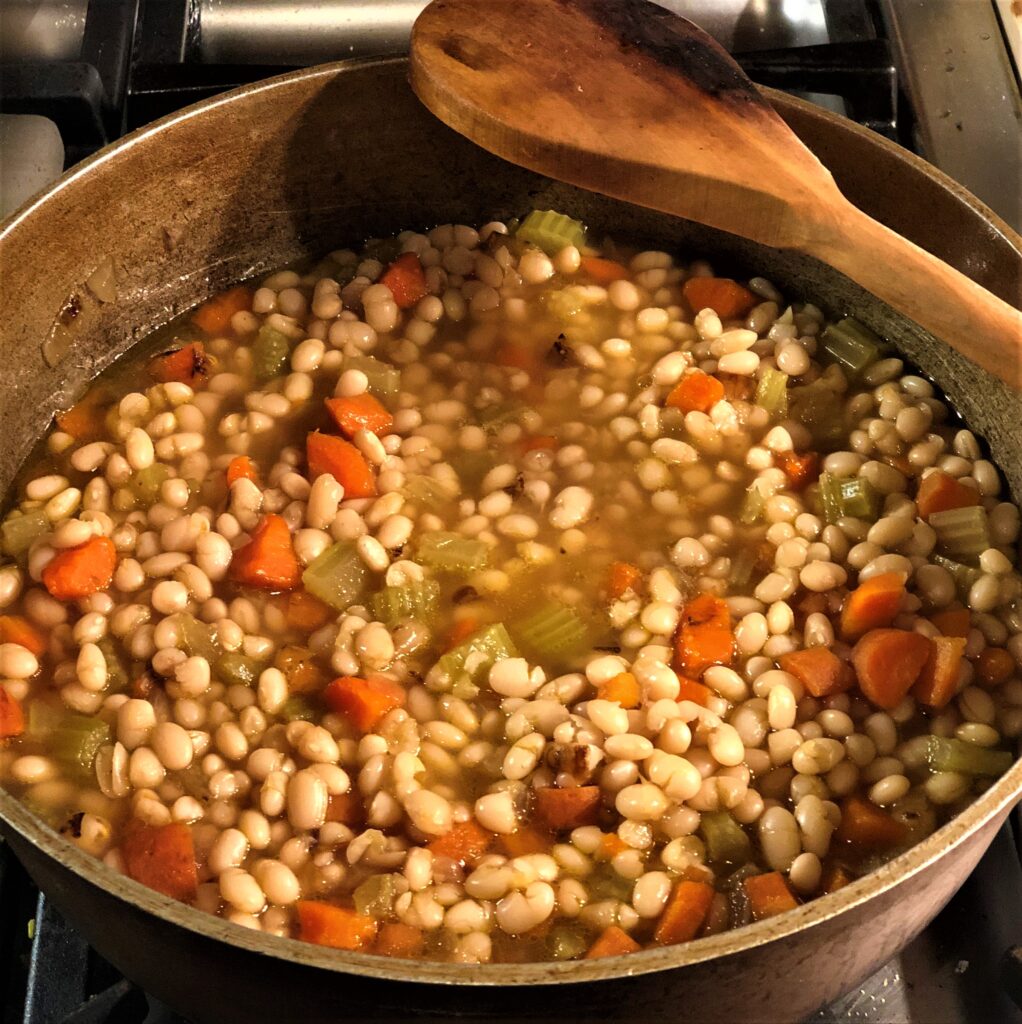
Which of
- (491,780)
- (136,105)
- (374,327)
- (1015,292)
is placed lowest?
(491,780)

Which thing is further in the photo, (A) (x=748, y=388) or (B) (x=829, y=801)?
(A) (x=748, y=388)

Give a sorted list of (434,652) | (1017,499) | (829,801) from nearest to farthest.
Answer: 1. (829,801)
2. (434,652)
3. (1017,499)

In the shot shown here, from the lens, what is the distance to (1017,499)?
6.73ft

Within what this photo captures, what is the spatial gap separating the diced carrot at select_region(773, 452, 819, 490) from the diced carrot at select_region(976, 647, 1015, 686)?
1.34ft

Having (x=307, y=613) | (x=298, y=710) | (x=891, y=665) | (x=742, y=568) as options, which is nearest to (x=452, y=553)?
(x=307, y=613)

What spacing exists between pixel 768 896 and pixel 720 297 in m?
1.13

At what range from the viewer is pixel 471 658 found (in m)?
1.85

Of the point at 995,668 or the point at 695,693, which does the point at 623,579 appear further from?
the point at 995,668

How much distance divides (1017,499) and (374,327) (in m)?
1.12

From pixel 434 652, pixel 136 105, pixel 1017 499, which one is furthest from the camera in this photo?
pixel 136 105

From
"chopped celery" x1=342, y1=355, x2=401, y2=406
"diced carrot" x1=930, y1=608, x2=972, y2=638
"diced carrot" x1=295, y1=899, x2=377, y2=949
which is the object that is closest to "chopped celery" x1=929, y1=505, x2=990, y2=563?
"diced carrot" x1=930, y1=608, x2=972, y2=638

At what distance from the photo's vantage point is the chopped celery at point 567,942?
5.26 feet

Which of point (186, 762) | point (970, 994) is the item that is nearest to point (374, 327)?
point (186, 762)

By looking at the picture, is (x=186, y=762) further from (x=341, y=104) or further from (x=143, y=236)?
(x=341, y=104)
